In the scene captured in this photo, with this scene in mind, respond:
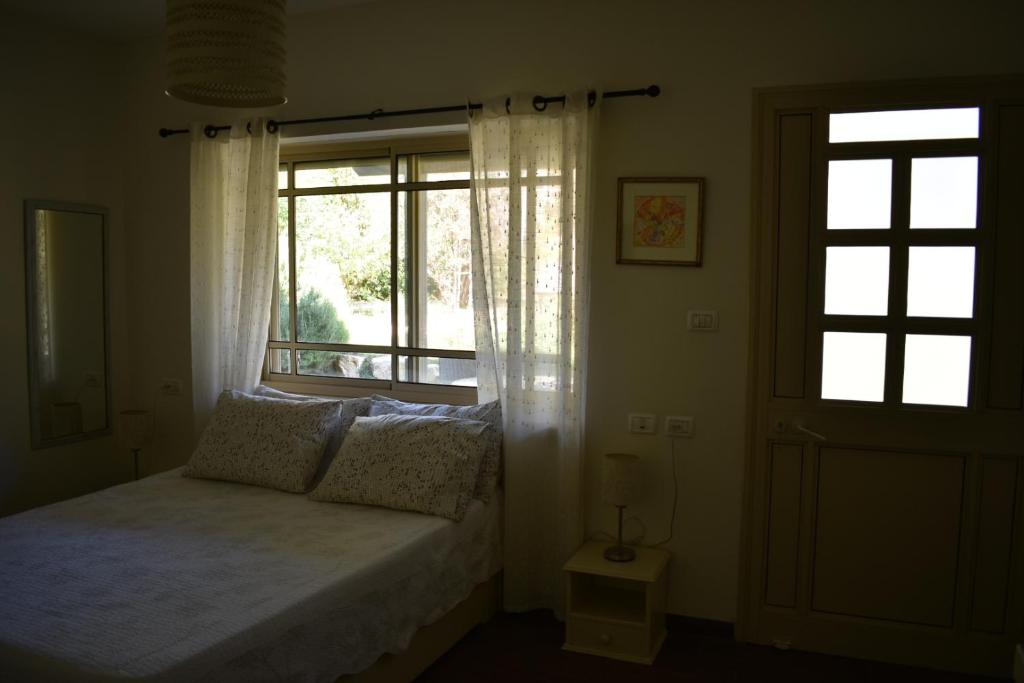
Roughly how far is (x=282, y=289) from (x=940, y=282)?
3.11 metres

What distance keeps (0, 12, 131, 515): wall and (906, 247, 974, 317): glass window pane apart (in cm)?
398

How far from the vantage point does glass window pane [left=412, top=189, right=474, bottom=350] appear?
3.76m

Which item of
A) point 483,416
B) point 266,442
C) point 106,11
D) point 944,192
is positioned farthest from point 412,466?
point 106,11

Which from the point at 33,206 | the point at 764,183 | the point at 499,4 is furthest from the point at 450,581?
the point at 33,206

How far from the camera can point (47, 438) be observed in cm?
407

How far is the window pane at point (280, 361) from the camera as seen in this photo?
4.28m

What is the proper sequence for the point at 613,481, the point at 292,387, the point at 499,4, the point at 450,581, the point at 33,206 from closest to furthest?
the point at 450,581, the point at 613,481, the point at 499,4, the point at 33,206, the point at 292,387

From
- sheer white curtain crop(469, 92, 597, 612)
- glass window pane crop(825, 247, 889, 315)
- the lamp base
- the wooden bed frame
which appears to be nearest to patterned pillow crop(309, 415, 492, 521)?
sheer white curtain crop(469, 92, 597, 612)

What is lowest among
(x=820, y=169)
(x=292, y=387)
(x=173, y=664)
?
(x=173, y=664)

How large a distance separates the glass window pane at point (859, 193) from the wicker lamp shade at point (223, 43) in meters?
2.05

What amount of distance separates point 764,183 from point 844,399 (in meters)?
0.89

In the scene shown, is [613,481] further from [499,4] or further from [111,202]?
[111,202]

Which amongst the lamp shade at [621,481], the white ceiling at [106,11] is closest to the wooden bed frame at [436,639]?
the lamp shade at [621,481]

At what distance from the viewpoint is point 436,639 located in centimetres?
293
